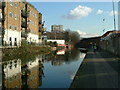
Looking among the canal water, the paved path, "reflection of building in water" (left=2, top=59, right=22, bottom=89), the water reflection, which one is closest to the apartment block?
the canal water

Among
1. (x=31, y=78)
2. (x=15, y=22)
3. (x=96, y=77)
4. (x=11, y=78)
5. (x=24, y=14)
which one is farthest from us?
(x=24, y=14)

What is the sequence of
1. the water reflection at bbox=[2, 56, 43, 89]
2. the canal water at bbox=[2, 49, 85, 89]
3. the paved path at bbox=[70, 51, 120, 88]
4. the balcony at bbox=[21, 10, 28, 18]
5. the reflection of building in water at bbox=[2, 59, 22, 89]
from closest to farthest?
the paved path at bbox=[70, 51, 120, 88], the reflection of building in water at bbox=[2, 59, 22, 89], the water reflection at bbox=[2, 56, 43, 89], the canal water at bbox=[2, 49, 85, 89], the balcony at bbox=[21, 10, 28, 18]

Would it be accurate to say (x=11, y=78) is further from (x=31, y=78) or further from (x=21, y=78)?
(x=31, y=78)

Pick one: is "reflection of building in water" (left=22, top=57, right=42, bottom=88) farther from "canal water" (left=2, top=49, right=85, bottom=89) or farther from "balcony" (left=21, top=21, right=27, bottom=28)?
"balcony" (left=21, top=21, right=27, bottom=28)

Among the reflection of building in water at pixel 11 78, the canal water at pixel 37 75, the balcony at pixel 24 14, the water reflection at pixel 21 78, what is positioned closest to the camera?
the reflection of building in water at pixel 11 78

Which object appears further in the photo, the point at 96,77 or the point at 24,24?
the point at 24,24

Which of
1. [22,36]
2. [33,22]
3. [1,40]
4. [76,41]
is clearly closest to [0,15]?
[1,40]

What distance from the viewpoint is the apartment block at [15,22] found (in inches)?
1508

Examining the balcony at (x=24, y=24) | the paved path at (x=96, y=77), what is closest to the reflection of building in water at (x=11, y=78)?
the paved path at (x=96, y=77)

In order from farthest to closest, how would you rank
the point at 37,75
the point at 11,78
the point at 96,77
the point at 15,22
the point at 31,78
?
the point at 15,22 → the point at 37,75 → the point at 31,78 → the point at 11,78 → the point at 96,77

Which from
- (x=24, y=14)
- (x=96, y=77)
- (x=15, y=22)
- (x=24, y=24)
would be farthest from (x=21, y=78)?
(x=24, y=14)

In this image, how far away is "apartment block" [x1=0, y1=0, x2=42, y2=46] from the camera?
3831 centimetres

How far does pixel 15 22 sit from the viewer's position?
44.1m

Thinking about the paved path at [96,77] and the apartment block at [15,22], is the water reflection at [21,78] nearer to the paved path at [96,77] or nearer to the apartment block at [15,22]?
the paved path at [96,77]
